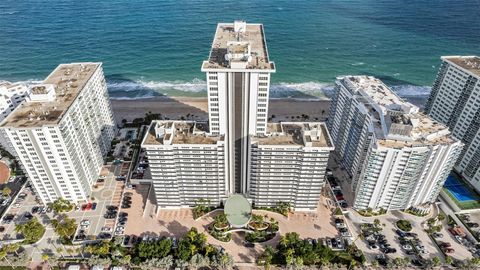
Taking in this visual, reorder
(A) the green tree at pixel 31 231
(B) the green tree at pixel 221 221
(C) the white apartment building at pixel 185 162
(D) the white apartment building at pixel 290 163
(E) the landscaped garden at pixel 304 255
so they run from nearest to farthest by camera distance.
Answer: (E) the landscaped garden at pixel 304 255 < (D) the white apartment building at pixel 290 163 < (C) the white apartment building at pixel 185 162 < (A) the green tree at pixel 31 231 < (B) the green tree at pixel 221 221

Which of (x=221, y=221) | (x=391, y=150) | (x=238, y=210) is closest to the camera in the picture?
(x=391, y=150)

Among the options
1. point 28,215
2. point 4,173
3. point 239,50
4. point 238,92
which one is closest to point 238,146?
point 238,92

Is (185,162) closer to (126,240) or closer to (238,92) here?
(238,92)

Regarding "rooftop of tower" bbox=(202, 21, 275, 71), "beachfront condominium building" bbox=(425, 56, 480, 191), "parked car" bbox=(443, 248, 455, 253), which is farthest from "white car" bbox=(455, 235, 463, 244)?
"rooftop of tower" bbox=(202, 21, 275, 71)

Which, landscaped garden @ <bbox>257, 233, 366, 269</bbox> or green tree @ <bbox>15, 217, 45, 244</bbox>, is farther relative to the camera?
green tree @ <bbox>15, 217, 45, 244</bbox>

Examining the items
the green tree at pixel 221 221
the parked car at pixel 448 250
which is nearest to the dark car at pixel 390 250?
the parked car at pixel 448 250

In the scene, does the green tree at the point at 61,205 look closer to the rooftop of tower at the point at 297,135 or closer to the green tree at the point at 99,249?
the green tree at the point at 99,249

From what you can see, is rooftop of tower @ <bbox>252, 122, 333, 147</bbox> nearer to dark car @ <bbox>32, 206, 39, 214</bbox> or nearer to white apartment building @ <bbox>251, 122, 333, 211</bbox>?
white apartment building @ <bbox>251, 122, 333, 211</bbox>
